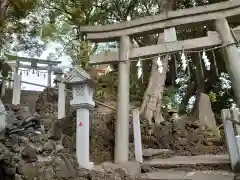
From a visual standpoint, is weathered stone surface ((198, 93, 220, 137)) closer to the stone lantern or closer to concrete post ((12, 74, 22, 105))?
the stone lantern

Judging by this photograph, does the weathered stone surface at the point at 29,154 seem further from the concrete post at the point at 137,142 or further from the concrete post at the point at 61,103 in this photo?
the concrete post at the point at 137,142

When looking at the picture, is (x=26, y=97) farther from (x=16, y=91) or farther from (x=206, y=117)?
(x=206, y=117)

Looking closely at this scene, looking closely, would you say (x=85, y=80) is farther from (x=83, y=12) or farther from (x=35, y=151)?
(x=83, y=12)

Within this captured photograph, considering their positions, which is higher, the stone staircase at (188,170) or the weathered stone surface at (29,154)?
the weathered stone surface at (29,154)

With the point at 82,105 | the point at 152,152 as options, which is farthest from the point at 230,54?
the point at 82,105

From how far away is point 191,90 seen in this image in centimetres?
1795

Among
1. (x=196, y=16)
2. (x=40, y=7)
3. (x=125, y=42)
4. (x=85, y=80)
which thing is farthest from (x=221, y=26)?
(x=40, y=7)

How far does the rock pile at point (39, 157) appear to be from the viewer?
16.3 ft

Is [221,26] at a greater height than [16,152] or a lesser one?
greater

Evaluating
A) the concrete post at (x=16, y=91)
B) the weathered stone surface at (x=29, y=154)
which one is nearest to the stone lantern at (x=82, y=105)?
the weathered stone surface at (x=29, y=154)

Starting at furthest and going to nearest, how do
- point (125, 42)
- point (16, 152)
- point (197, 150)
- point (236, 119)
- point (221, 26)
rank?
point (197, 150) → point (125, 42) → point (221, 26) → point (236, 119) → point (16, 152)

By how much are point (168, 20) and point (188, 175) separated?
417 centimetres

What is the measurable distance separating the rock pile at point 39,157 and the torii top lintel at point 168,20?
10.9 ft

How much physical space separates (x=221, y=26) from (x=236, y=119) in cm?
288
